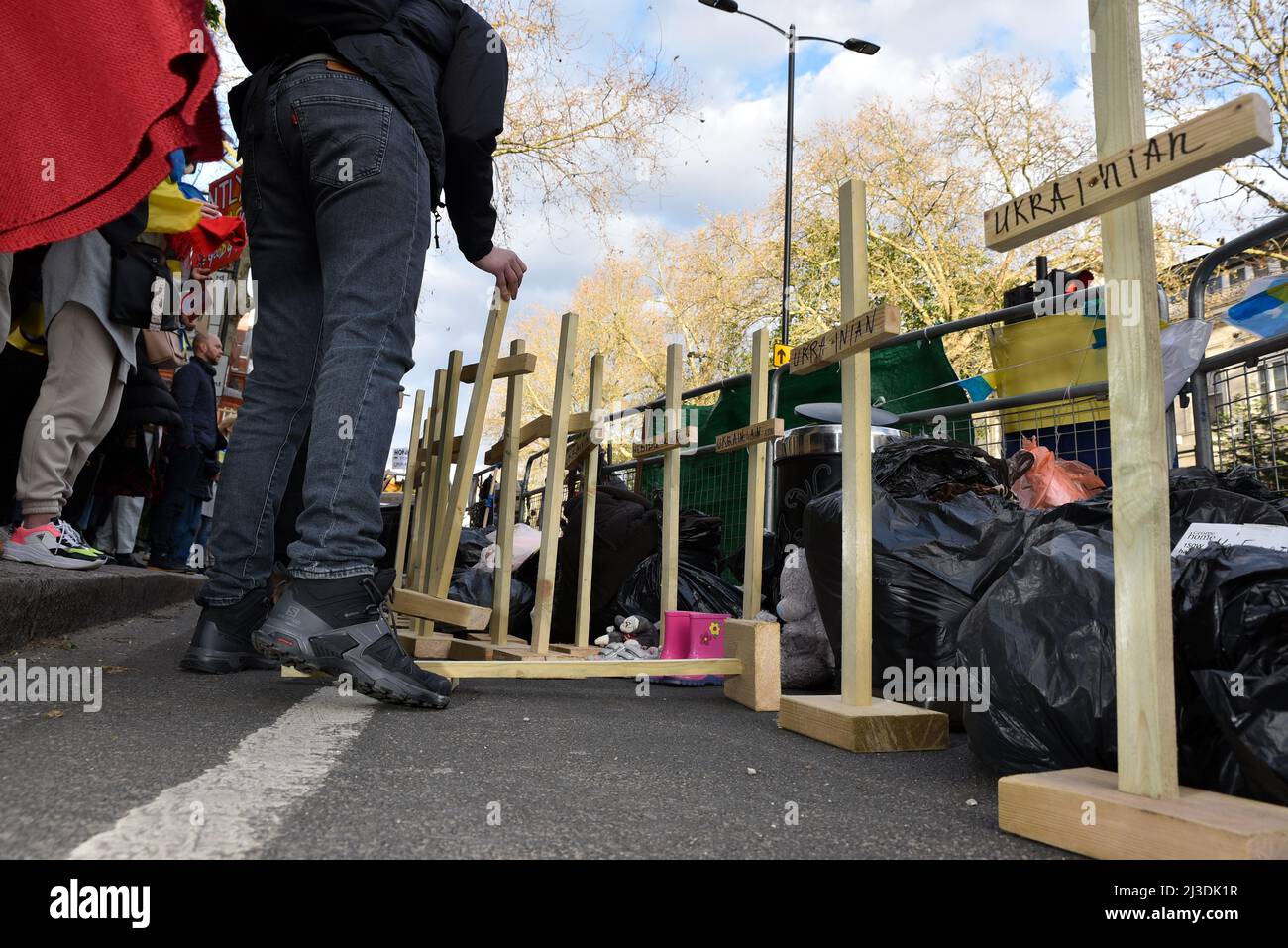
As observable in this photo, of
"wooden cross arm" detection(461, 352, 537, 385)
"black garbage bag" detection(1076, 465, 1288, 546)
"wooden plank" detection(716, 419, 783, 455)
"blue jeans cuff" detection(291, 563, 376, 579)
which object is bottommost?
"blue jeans cuff" detection(291, 563, 376, 579)

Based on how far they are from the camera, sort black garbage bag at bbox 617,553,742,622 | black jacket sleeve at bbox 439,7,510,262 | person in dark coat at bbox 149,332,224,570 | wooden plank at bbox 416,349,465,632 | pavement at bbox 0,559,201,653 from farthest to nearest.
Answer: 1. person in dark coat at bbox 149,332,224,570
2. black garbage bag at bbox 617,553,742,622
3. wooden plank at bbox 416,349,465,632
4. pavement at bbox 0,559,201,653
5. black jacket sleeve at bbox 439,7,510,262

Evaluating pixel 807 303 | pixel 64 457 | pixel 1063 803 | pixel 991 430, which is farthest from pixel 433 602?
pixel 807 303

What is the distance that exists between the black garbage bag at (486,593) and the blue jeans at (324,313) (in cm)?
190

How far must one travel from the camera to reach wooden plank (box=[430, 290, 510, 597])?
130 inches

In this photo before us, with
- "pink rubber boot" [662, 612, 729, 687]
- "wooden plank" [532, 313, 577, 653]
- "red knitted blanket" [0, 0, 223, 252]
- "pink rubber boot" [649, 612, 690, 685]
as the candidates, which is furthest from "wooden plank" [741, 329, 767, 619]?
"red knitted blanket" [0, 0, 223, 252]

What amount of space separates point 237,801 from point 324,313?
130cm

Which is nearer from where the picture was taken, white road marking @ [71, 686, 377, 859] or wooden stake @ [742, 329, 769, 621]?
white road marking @ [71, 686, 377, 859]

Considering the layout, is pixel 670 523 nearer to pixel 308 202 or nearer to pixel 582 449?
pixel 582 449

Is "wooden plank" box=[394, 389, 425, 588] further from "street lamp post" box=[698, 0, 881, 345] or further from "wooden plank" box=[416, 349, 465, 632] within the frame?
"street lamp post" box=[698, 0, 881, 345]

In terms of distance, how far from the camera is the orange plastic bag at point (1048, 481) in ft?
12.6

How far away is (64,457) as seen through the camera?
3.25m

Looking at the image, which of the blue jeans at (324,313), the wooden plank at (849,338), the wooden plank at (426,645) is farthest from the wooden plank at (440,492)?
the wooden plank at (849,338)

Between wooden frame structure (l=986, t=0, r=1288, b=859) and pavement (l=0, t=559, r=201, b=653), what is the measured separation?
2649mm
